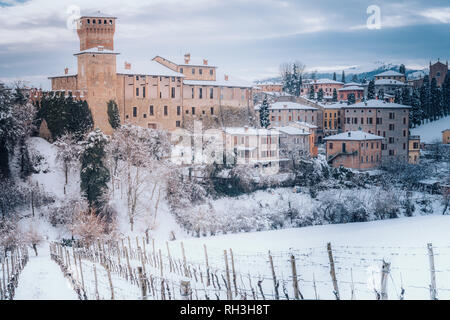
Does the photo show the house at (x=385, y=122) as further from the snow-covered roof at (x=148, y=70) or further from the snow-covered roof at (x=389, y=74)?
the snow-covered roof at (x=148, y=70)

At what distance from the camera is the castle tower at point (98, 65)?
15633 millimetres

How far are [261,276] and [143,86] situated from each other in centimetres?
1144

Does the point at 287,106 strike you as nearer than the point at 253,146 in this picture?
No

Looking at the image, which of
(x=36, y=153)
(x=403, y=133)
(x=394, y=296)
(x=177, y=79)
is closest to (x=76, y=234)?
(x=36, y=153)

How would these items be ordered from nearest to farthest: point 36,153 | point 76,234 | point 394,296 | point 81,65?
point 394,296, point 76,234, point 36,153, point 81,65

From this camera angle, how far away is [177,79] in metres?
19.0

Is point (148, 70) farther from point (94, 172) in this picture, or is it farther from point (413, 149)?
point (413, 149)

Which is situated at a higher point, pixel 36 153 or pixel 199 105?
pixel 199 105

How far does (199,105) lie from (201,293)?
13.3m

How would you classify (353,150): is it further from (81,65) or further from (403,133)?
(81,65)

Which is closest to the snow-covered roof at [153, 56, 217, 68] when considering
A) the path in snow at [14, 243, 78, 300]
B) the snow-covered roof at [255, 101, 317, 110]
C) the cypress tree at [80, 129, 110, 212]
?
the snow-covered roof at [255, 101, 317, 110]

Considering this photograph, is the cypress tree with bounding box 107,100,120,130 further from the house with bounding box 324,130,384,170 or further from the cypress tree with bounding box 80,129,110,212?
the house with bounding box 324,130,384,170

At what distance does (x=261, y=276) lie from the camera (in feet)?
24.9

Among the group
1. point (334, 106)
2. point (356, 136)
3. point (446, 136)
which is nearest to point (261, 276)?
point (356, 136)
